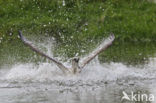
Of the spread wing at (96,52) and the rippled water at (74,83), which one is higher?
the spread wing at (96,52)

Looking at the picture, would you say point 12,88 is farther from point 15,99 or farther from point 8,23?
point 8,23

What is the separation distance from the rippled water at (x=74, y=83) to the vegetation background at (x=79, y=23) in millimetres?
3229

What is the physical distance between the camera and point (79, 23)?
20484 mm

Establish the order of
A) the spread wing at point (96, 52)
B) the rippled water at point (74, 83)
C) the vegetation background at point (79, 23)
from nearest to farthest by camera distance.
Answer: the rippled water at point (74, 83), the spread wing at point (96, 52), the vegetation background at point (79, 23)

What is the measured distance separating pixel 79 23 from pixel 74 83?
25.7 feet

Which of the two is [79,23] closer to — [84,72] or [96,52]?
[84,72]

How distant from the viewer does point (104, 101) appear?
36.2 ft

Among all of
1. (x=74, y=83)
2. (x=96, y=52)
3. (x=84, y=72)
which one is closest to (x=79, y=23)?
(x=84, y=72)

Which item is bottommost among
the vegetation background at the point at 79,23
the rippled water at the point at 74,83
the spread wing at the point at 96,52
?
the rippled water at the point at 74,83

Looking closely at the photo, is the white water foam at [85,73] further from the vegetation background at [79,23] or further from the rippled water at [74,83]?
the vegetation background at [79,23]

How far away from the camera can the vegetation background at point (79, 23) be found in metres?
18.7

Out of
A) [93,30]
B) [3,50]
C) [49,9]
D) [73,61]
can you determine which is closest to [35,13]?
[49,9]

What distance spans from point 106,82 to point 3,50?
551 centimetres

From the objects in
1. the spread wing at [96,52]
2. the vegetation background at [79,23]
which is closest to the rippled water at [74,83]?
the spread wing at [96,52]
